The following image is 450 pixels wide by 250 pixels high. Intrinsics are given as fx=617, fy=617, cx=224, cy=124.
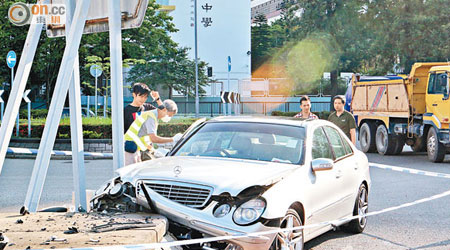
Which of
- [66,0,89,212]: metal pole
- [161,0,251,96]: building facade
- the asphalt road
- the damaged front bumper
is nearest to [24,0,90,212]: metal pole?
[66,0,89,212]: metal pole

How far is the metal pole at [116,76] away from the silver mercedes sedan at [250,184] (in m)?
0.56

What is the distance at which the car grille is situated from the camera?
5145 millimetres

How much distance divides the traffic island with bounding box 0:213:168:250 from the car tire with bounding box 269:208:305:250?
3.29 ft

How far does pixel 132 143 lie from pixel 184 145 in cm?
118

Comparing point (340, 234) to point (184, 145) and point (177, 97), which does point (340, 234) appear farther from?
point (177, 97)

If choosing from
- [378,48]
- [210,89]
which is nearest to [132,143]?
[378,48]

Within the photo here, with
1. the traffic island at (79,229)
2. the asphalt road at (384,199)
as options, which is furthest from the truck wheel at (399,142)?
the traffic island at (79,229)

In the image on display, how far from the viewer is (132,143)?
7766 mm

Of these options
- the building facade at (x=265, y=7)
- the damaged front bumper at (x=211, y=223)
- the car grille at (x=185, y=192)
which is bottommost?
the damaged front bumper at (x=211, y=223)

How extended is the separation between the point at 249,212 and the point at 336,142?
2529 mm

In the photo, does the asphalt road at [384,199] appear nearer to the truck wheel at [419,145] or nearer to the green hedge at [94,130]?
the truck wheel at [419,145]

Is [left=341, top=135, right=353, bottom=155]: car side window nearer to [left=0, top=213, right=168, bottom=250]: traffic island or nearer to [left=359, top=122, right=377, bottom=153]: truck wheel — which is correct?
[left=0, top=213, right=168, bottom=250]: traffic island

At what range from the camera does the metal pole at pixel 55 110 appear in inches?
242

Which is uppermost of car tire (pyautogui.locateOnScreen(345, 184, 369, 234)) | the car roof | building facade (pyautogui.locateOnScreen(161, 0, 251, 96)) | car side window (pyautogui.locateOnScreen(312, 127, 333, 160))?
building facade (pyautogui.locateOnScreen(161, 0, 251, 96))
